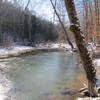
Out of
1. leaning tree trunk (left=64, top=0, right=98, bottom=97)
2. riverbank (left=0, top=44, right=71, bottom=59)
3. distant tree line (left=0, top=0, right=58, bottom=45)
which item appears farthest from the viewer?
distant tree line (left=0, top=0, right=58, bottom=45)

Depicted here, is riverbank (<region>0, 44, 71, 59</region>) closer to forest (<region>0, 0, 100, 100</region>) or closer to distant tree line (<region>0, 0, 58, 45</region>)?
forest (<region>0, 0, 100, 100</region>)

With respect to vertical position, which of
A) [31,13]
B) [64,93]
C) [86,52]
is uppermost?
[31,13]

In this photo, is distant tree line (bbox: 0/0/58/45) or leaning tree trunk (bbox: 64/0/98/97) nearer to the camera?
leaning tree trunk (bbox: 64/0/98/97)

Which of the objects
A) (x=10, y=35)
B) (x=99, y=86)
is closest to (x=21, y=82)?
(x=99, y=86)

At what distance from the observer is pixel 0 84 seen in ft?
20.4

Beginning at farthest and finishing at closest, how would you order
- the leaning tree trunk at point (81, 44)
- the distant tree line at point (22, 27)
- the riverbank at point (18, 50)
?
the distant tree line at point (22, 27)
the riverbank at point (18, 50)
the leaning tree trunk at point (81, 44)

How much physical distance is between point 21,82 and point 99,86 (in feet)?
10.3

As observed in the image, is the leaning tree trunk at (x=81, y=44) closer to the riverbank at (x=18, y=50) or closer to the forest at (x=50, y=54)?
the forest at (x=50, y=54)

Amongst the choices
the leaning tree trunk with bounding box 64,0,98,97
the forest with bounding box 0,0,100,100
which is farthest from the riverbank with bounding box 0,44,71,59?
the leaning tree trunk with bounding box 64,0,98,97

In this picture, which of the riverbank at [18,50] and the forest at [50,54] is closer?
the forest at [50,54]

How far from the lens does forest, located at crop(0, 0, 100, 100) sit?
13.8 feet

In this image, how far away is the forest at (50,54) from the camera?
4.20m

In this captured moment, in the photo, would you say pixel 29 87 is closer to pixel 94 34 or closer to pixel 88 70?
pixel 88 70

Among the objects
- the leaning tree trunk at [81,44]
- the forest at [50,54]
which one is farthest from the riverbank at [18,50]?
the leaning tree trunk at [81,44]
